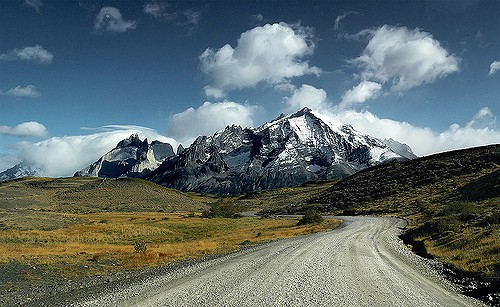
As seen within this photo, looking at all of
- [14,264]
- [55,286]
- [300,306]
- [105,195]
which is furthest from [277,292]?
[105,195]

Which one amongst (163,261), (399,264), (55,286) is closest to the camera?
(55,286)

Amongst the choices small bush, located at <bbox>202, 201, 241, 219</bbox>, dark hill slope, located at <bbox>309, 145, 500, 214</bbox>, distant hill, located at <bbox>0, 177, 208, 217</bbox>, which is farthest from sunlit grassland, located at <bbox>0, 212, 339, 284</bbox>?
distant hill, located at <bbox>0, 177, 208, 217</bbox>

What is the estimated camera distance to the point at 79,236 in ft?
159

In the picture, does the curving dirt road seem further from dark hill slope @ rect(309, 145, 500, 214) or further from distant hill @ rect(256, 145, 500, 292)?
dark hill slope @ rect(309, 145, 500, 214)

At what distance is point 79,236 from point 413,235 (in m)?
42.4

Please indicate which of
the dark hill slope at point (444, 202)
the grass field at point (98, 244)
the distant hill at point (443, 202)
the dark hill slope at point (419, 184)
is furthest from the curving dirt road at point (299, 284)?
the dark hill slope at point (419, 184)

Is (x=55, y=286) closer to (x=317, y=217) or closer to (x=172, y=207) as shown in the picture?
(x=317, y=217)

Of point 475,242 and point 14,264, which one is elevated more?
point 475,242

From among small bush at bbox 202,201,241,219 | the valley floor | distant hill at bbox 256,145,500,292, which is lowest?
small bush at bbox 202,201,241,219

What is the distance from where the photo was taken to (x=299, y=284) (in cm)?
1658

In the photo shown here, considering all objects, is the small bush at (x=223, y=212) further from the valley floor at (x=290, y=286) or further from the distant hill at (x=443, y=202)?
the valley floor at (x=290, y=286)

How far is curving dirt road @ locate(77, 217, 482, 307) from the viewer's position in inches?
555

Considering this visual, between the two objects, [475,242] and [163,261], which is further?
[163,261]

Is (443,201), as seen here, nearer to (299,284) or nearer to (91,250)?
(91,250)
